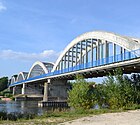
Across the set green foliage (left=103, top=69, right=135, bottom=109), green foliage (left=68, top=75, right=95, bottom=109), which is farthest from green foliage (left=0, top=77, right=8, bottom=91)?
green foliage (left=103, top=69, right=135, bottom=109)

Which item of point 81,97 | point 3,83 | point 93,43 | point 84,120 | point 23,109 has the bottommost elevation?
point 23,109

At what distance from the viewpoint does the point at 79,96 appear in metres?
32.2

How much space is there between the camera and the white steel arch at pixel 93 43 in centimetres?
4362

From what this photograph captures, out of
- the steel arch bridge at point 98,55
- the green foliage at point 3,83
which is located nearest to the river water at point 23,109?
the steel arch bridge at point 98,55

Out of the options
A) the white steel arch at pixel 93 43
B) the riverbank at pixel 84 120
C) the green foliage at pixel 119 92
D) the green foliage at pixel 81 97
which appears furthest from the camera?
the white steel arch at pixel 93 43

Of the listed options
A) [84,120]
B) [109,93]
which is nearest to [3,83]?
[109,93]

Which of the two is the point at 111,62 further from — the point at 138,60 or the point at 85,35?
the point at 85,35

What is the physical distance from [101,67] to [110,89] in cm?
1553

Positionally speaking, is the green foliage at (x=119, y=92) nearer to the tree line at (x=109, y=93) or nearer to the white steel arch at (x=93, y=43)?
the tree line at (x=109, y=93)

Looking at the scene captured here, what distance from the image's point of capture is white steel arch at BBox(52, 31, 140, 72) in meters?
43.6

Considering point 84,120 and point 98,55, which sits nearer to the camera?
point 84,120

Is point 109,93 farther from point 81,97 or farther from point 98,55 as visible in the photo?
point 98,55

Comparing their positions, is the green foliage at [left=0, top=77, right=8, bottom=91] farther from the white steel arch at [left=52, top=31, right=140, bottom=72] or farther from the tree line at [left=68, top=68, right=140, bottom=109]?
the tree line at [left=68, top=68, right=140, bottom=109]

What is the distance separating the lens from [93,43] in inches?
2469
